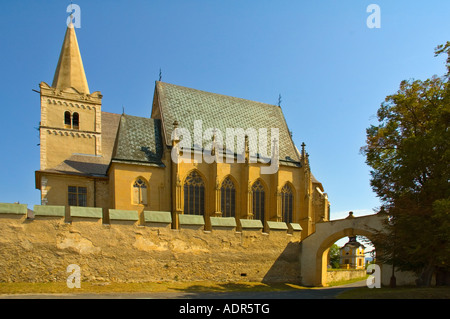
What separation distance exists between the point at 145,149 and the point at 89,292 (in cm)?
1247

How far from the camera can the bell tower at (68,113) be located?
3155 centimetres

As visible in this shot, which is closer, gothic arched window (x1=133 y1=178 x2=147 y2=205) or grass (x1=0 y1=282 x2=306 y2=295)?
grass (x1=0 y1=282 x2=306 y2=295)

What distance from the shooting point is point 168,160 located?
1005 inches

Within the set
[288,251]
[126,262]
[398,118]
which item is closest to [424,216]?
[398,118]

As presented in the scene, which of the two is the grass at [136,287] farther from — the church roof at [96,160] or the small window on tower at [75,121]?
the small window on tower at [75,121]

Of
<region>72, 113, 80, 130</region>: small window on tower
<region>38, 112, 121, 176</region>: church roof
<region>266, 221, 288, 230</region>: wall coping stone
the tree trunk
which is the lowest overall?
the tree trunk

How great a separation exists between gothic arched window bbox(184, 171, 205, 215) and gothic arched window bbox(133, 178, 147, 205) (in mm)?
2837

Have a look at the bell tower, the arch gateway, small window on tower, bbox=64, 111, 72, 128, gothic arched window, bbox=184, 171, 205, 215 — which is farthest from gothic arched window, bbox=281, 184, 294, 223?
small window on tower, bbox=64, 111, 72, 128

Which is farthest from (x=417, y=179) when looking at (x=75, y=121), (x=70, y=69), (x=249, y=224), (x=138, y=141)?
(x=70, y=69)

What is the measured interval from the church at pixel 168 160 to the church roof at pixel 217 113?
0.30ft

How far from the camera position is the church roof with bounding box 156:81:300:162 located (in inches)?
1141

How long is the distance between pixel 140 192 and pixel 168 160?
9.21 ft

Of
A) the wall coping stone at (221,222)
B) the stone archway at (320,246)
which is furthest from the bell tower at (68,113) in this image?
the stone archway at (320,246)

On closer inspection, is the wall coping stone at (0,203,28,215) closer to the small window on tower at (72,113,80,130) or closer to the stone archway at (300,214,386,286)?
the stone archway at (300,214,386,286)
